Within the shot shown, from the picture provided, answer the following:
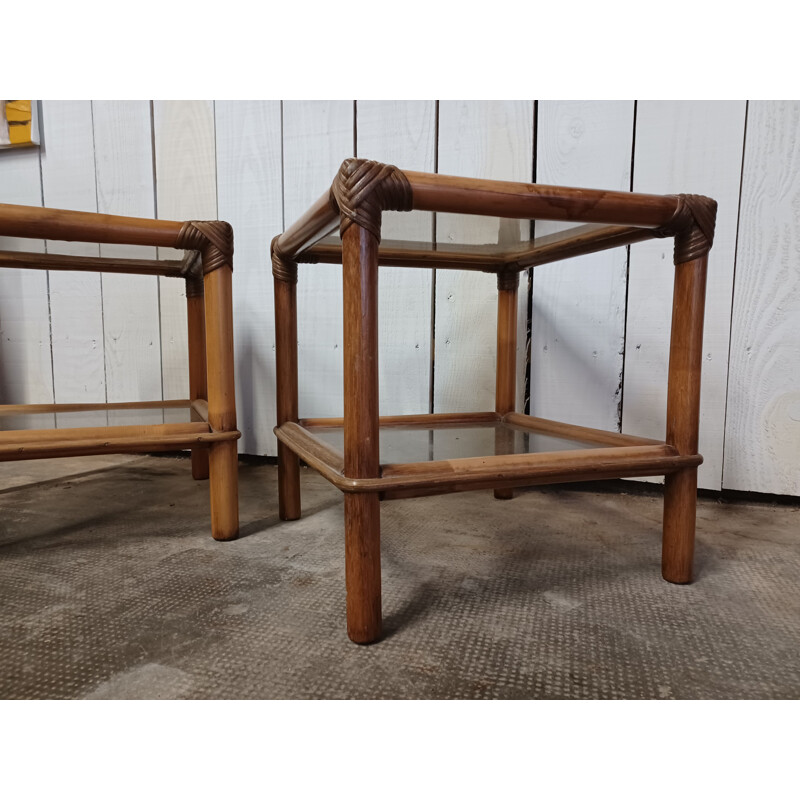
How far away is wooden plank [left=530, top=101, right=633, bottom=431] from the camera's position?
1.16 meters

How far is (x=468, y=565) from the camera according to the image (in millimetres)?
824

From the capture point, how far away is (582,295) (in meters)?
1.20

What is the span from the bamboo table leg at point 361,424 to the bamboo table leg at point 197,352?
0.77 meters

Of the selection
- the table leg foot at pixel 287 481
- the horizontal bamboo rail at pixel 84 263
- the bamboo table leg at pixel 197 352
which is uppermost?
the horizontal bamboo rail at pixel 84 263

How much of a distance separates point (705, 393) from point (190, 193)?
1338 millimetres

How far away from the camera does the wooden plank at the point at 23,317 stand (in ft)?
Answer: 5.18

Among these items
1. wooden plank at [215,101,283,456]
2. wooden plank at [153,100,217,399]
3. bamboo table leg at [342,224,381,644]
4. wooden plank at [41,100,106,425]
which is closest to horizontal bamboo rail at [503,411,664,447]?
bamboo table leg at [342,224,381,644]

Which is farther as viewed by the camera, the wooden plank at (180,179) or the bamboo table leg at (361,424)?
the wooden plank at (180,179)

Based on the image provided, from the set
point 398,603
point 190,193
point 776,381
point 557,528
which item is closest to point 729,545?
point 557,528

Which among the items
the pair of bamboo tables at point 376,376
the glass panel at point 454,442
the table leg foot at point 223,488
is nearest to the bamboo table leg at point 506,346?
the pair of bamboo tables at point 376,376

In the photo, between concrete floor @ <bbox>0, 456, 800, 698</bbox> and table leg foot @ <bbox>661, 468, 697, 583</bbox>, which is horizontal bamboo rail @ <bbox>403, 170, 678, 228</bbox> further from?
concrete floor @ <bbox>0, 456, 800, 698</bbox>

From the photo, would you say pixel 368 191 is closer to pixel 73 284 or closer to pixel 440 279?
pixel 440 279

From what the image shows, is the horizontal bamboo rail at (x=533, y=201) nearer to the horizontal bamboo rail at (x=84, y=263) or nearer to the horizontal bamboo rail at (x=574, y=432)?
the horizontal bamboo rail at (x=574, y=432)

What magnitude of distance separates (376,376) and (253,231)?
0.95 meters
